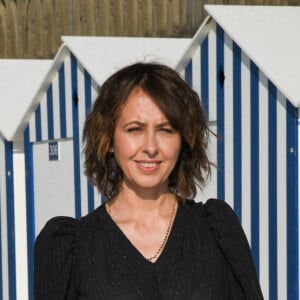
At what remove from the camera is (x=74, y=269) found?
69.7 inches

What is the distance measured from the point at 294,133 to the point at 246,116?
0.36 metres

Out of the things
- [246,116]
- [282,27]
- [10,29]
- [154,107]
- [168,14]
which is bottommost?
[154,107]

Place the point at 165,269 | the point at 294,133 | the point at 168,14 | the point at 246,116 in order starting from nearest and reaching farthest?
the point at 165,269 < the point at 294,133 < the point at 246,116 < the point at 168,14

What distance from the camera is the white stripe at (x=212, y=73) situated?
365cm

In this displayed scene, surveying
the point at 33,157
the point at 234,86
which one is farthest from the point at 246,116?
the point at 33,157

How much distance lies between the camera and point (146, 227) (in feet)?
5.98

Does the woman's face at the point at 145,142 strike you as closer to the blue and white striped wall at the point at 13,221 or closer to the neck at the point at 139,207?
the neck at the point at 139,207

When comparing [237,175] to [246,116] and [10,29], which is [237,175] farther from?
[10,29]

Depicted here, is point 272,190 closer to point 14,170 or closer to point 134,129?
point 134,129

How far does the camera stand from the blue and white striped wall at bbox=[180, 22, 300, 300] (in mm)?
3166

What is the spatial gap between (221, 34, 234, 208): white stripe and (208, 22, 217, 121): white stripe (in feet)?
0.29

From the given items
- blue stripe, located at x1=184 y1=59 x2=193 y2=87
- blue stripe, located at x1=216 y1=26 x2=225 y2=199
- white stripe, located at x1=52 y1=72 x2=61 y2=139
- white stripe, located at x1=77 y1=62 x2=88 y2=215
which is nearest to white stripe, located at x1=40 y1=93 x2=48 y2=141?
white stripe, located at x1=52 y1=72 x2=61 y2=139

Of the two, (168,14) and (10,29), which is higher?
(10,29)

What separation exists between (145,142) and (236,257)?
0.32 metres
